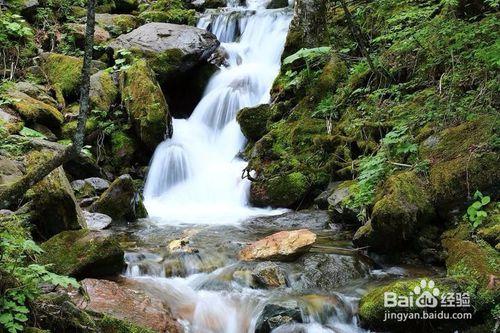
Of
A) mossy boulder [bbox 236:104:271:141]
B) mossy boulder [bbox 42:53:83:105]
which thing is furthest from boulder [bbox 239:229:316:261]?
mossy boulder [bbox 42:53:83:105]

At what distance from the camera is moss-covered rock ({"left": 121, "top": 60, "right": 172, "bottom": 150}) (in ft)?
35.5

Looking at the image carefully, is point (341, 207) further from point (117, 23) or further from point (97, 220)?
point (117, 23)

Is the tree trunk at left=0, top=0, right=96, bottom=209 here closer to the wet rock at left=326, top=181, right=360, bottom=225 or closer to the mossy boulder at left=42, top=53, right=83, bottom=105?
the wet rock at left=326, top=181, right=360, bottom=225

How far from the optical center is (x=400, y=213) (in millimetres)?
5449

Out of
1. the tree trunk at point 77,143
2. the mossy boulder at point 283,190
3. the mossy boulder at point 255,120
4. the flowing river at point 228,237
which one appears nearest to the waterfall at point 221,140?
the flowing river at point 228,237

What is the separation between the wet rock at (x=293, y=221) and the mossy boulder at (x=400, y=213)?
1619mm

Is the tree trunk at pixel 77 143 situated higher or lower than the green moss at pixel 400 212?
higher

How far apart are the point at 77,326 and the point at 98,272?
2.26 m

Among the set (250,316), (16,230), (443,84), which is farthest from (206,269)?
(443,84)

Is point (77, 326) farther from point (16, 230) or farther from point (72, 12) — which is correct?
point (72, 12)

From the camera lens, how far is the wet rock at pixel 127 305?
4.10m

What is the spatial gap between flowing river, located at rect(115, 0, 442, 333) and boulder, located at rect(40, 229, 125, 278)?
1.32 feet

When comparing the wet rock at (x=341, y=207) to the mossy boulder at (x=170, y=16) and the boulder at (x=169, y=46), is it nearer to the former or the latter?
the boulder at (x=169, y=46)

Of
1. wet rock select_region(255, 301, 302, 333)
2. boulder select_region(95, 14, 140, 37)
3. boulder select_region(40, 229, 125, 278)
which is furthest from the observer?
boulder select_region(95, 14, 140, 37)
